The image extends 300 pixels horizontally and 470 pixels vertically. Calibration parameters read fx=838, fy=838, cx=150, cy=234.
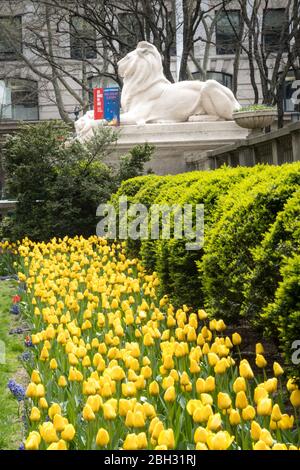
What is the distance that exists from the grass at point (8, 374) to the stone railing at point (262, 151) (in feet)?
15.2

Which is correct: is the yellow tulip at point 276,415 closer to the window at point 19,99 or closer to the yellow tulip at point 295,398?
the yellow tulip at point 295,398

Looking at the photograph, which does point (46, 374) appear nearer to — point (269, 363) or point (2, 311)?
point (269, 363)

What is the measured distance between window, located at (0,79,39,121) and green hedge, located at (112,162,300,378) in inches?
1355

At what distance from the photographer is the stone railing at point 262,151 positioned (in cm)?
1228

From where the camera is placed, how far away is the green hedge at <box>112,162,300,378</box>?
16.4ft

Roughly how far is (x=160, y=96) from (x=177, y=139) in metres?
1.29

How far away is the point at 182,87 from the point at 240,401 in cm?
1633

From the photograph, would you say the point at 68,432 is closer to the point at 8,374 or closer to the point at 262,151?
the point at 8,374

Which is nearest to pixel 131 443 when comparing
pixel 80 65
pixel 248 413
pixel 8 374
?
pixel 248 413

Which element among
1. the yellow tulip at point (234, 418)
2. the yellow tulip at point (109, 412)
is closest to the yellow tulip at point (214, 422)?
the yellow tulip at point (234, 418)
